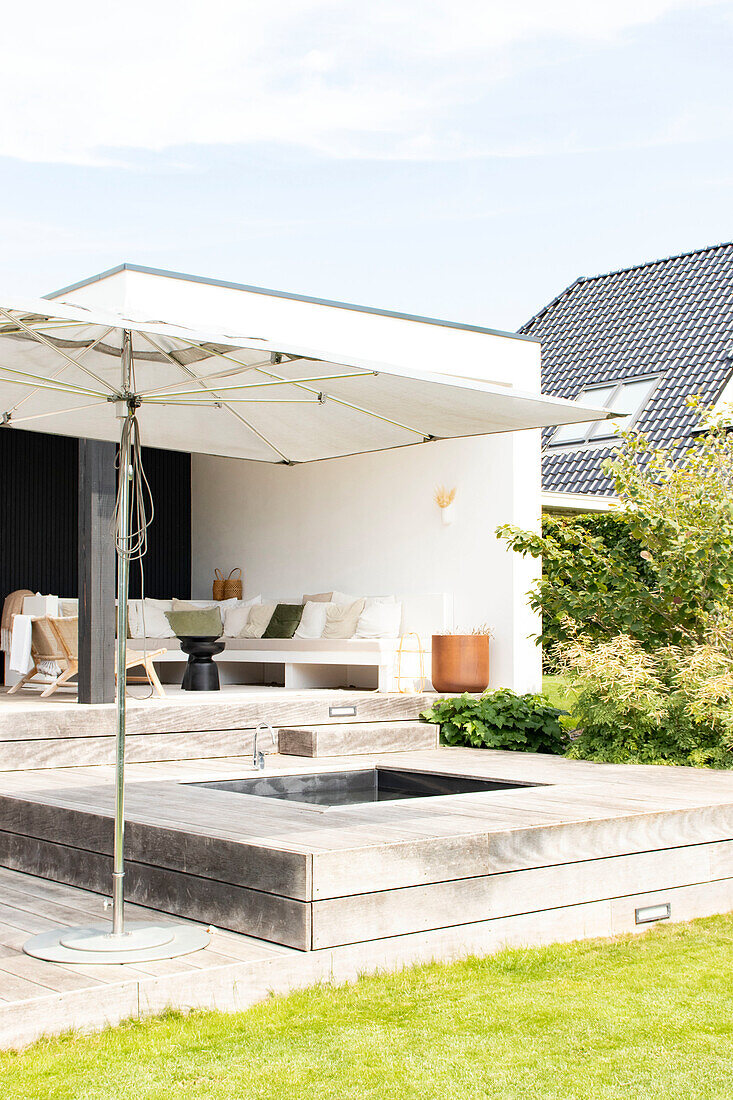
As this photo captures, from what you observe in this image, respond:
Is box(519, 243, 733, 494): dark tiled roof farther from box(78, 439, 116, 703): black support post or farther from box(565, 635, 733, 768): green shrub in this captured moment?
box(78, 439, 116, 703): black support post

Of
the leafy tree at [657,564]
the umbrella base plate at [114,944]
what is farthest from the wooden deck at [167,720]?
Result: the umbrella base plate at [114,944]

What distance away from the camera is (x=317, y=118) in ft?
48.3

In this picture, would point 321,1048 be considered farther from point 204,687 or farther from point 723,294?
point 723,294

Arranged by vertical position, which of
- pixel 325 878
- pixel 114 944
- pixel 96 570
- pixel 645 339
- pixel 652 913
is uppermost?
pixel 645 339

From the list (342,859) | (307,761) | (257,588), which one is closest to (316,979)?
(342,859)

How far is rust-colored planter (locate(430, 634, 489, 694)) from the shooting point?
9055 mm

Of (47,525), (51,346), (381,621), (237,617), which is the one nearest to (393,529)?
(381,621)

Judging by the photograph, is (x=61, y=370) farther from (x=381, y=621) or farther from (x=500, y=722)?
(x=381, y=621)

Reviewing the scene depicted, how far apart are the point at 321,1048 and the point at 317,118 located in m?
13.7

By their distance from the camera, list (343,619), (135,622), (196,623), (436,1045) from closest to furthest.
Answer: (436,1045), (196,623), (343,619), (135,622)

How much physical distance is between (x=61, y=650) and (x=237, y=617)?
334cm

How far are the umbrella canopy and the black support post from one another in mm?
2081

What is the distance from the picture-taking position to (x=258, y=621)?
1091 cm

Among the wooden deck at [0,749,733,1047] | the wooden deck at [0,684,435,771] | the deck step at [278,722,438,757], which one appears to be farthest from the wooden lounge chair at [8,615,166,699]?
the wooden deck at [0,749,733,1047]
